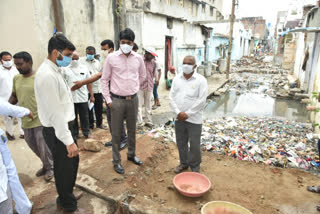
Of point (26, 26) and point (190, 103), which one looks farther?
point (26, 26)

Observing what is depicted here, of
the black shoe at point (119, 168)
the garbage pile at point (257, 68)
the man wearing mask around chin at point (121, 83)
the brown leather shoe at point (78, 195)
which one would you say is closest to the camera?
the brown leather shoe at point (78, 195)

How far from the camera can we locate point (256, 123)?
6.39 m

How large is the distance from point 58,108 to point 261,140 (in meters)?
4.78

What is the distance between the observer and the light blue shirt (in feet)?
6.40

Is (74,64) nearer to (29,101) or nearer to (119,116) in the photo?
(29,101)

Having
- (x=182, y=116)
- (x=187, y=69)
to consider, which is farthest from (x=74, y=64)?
(x=182, y=116)

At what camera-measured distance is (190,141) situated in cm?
338

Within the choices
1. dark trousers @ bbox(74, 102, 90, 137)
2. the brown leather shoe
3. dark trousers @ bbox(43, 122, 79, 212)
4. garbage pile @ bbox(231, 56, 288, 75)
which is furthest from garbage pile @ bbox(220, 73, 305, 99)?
dark trousers @ bbox(43, 122, 79, 212)

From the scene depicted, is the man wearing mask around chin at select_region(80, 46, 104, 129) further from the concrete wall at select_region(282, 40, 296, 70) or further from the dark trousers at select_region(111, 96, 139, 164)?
the concrete wall at select_region(282, 40, 296, 70)

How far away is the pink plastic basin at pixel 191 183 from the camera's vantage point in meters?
3.10

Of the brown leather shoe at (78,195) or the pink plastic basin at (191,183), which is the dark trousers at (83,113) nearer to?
the brown leather shoe at (78,195)

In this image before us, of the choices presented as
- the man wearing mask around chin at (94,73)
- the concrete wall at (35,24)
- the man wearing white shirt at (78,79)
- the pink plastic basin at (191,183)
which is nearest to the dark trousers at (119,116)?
the pink plastic basin at (191,183)

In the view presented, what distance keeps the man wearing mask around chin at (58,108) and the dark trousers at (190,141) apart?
173 centimetres

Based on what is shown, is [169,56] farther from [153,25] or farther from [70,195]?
[70,195]
